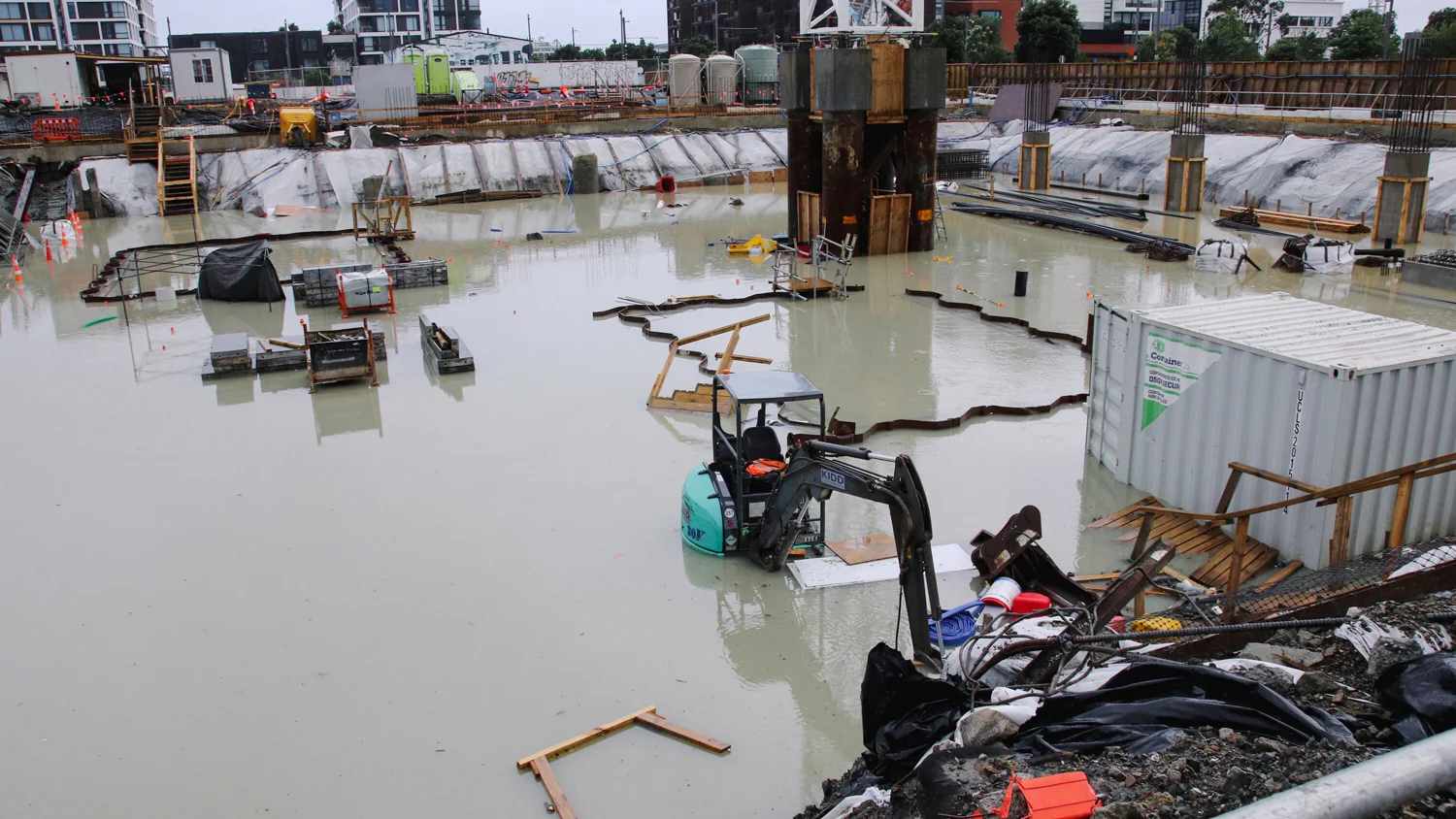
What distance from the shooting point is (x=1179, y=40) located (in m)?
80.2

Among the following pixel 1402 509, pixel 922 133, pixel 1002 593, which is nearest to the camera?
pixel 1402 509

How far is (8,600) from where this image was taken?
9812 millimetres

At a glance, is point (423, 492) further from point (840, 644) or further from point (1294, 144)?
point (1294, 144)

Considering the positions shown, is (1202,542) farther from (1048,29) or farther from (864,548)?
(1048,29)

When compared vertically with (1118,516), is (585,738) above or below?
below

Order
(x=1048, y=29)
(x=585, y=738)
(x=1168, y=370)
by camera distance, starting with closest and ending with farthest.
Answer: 1. (x=585, y=738)
2. (x=1168, y=370)
3. (x=1048, y=29)

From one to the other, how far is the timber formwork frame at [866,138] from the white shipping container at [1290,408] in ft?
51.6

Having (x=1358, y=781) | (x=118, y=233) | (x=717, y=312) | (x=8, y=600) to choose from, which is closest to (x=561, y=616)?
(x=8, y=600)

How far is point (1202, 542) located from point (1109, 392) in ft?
8.07

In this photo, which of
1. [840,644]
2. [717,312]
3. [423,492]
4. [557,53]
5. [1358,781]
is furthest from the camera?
[557,53]

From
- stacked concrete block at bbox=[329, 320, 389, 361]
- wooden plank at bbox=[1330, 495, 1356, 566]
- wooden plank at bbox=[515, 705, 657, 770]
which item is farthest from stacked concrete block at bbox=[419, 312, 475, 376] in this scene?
wooden plank at bbox=[1330, 495, 1356, 566]

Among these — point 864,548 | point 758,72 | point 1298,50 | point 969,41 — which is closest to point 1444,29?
point 1298,50

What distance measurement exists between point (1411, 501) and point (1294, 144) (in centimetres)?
2839

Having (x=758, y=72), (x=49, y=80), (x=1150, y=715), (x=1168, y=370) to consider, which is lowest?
(x=1150, y=715)
